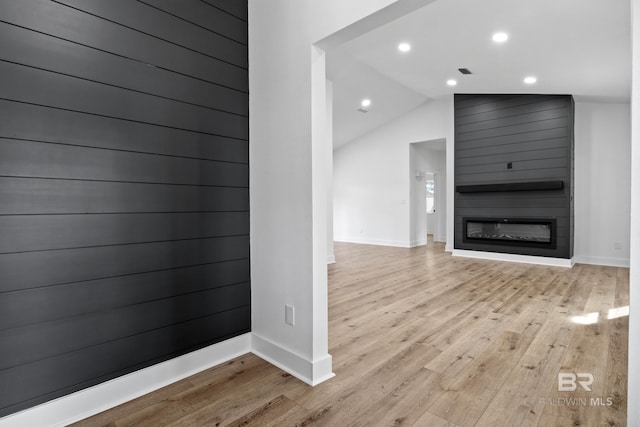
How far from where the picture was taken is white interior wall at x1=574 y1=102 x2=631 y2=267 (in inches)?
220

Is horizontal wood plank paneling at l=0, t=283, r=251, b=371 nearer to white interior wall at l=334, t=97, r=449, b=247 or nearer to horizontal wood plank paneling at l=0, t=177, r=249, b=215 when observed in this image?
horizontal wood plank paneling at l=0, t=177, r=249, b=215

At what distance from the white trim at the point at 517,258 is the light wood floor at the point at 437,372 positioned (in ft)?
6.12

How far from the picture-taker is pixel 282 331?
2229mm

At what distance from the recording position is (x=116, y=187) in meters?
1.84

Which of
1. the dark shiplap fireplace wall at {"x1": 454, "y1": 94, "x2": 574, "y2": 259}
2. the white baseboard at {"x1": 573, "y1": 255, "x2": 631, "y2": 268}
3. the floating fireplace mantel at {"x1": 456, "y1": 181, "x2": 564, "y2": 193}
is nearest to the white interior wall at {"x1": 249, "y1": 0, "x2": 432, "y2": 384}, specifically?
the floating fireplace mantel at {"x1": 456, "y1": 181, "x2": 564, "y2": 193}

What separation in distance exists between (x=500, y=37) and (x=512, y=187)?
3.01 m

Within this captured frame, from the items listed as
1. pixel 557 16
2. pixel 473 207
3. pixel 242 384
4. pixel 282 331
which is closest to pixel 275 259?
pixel 282 331

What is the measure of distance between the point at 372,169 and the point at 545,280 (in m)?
5.15

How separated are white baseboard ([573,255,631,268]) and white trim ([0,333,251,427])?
661cm

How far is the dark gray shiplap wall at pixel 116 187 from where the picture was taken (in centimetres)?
155

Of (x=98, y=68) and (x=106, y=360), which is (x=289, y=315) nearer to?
(x=106, y=360)

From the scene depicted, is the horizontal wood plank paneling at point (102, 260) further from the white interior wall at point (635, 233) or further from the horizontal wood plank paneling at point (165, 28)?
the white interior wall at point (635, 233)

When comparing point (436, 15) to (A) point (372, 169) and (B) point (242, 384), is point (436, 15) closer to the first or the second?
(B) point (242, 384)

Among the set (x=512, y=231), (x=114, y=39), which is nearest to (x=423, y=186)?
(x=512, y=231)
